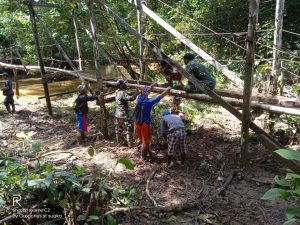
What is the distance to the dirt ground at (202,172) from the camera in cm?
434

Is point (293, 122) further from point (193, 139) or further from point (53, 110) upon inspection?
point (53, 110)

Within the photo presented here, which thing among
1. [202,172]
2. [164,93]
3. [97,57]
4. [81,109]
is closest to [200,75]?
[164,93]

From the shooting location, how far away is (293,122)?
666 centimetres

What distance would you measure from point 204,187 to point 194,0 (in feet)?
35.3

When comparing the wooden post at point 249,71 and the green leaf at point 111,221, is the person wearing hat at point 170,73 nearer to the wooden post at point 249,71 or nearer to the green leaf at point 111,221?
the wooden post at point 249,71

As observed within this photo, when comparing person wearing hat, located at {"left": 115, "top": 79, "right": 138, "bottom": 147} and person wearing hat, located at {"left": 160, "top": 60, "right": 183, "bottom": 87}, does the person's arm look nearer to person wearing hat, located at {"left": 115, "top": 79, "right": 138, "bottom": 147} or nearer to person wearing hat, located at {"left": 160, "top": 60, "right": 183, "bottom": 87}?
person wearing hat, located at {"left": 160, "top": 60, "right": 183, "bottom": 87}

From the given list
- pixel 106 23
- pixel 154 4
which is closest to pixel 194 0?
pixel 154 4

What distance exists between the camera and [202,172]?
581 centimetres

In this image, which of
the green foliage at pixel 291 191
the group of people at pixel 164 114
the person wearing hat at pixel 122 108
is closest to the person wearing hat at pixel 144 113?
the group of people at pixel 164 114

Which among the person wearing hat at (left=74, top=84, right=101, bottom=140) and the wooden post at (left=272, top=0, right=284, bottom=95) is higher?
the wooden post at (left=272, top=0, right=284, bottom=95)

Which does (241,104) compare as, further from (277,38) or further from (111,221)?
(111,221)

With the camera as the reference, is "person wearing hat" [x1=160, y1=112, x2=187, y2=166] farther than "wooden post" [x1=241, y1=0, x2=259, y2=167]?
Yes

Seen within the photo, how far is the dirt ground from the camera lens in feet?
14.3

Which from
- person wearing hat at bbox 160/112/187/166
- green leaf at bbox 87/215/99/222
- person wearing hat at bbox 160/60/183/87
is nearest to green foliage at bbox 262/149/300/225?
green leaf at bbox 87/215/99/222
